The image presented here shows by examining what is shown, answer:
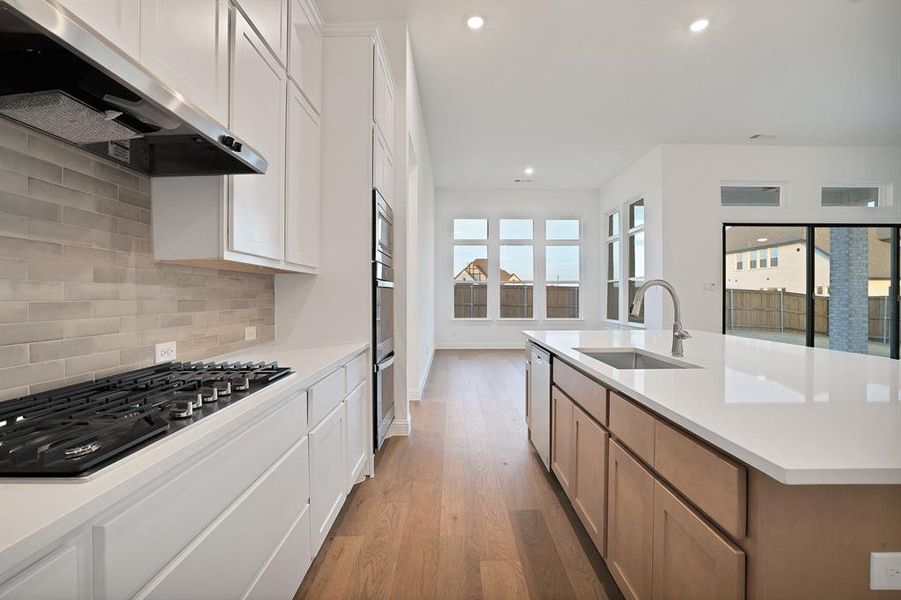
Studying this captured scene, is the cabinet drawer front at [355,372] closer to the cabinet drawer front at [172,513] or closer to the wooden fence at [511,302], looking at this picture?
the cabinet drawer front at [172,513]

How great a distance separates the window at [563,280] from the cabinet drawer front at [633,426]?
289 inches

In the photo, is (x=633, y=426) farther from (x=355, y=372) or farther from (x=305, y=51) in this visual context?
(x=305, y=51)

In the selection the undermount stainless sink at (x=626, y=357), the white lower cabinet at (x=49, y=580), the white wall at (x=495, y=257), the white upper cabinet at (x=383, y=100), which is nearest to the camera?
the white lower cabinet at (x=49, y=580)

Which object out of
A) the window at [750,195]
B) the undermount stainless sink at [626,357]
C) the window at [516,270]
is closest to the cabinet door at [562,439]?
the undermount stainless sink at [626,357]

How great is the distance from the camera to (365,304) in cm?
263

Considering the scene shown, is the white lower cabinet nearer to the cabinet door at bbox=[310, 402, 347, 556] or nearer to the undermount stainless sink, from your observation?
the cabinet door at bbox=[310, 402, 347, 556]

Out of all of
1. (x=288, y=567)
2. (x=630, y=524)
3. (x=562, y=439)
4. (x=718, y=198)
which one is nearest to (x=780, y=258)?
(x=718, y=198)

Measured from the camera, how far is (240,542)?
3.55ft

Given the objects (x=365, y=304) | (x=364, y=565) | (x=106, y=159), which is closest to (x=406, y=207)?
(x=365, y=304)

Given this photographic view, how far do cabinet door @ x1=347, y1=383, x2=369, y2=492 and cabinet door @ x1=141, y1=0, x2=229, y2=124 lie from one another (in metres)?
1.46

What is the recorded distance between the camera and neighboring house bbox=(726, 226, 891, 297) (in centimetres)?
614

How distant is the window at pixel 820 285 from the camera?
241 inches

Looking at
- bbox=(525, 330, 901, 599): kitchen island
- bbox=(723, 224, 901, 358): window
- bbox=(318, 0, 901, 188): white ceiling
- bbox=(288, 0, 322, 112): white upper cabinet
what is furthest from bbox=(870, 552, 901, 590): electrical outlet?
bbox=(723, 224, 901, 358): window

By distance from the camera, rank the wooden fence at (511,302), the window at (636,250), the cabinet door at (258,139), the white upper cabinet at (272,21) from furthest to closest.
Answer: the wooden fence at (511,302)
the window at (636,250)
the white upper cabinet at (272,21)
the cabinet door at (258,139)
